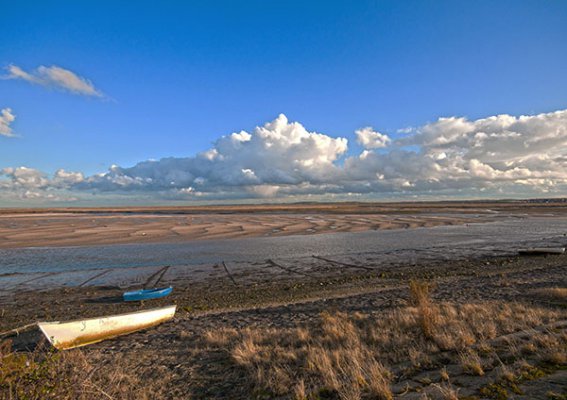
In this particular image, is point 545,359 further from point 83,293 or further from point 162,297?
point 83,293

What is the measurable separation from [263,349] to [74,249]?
2784cm

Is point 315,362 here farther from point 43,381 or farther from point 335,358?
point 43,381

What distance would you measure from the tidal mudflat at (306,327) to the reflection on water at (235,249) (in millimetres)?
458

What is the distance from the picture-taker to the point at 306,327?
32.8 feet

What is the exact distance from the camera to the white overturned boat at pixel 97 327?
910cm

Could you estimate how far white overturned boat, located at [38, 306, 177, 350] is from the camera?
9.10m

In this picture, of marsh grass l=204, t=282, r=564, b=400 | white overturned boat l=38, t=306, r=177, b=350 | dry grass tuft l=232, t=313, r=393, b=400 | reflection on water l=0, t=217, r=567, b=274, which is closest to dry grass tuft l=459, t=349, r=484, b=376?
marsh grass l=204, t=282, r=564, b=400

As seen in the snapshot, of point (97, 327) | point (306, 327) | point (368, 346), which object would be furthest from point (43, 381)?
point (306, 327)

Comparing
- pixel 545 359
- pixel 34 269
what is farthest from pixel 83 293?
pixel 545 359

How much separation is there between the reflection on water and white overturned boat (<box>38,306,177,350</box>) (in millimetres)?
11923

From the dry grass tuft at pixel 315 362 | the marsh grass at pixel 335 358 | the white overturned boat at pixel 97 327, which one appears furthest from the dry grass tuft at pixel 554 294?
the white overturned boat at pixel 97 327

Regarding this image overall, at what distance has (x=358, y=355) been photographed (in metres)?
7.16

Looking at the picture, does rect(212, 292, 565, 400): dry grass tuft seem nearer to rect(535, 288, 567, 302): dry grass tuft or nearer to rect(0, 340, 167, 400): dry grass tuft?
rect(535, 288, 567, 302): dry grass tuft

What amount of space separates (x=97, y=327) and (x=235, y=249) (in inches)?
746
